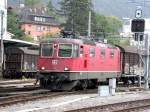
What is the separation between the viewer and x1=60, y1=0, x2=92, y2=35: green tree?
9594 cm

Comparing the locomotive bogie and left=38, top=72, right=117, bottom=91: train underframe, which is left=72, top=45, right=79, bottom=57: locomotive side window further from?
the locomotive bogie

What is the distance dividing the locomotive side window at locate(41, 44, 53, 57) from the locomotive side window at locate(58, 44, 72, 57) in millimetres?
504

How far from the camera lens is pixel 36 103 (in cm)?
1975

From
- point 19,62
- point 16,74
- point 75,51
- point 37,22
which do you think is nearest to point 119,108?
point 75,51

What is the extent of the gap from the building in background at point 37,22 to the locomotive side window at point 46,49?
115 meters

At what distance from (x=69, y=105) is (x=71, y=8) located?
83112 mm

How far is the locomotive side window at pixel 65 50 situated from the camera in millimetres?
26188

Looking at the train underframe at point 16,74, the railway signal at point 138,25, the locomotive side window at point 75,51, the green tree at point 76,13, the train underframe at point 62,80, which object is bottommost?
the train underframe at point 16,74

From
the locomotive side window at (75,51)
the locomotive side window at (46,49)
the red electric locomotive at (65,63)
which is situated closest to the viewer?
the red electric locomotive at (65,63)

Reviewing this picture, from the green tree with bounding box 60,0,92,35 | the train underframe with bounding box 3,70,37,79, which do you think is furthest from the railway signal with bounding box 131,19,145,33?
the green tree with bounding box 60,0,92,35

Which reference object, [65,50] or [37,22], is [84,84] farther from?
[37,22]

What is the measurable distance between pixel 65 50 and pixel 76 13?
243 feet

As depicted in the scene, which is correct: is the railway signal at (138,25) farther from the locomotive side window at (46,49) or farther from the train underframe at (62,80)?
the locomotive side window at (46,49)

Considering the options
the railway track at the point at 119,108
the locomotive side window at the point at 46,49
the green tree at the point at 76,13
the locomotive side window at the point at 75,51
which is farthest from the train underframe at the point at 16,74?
the green tree at the point at 76,13
